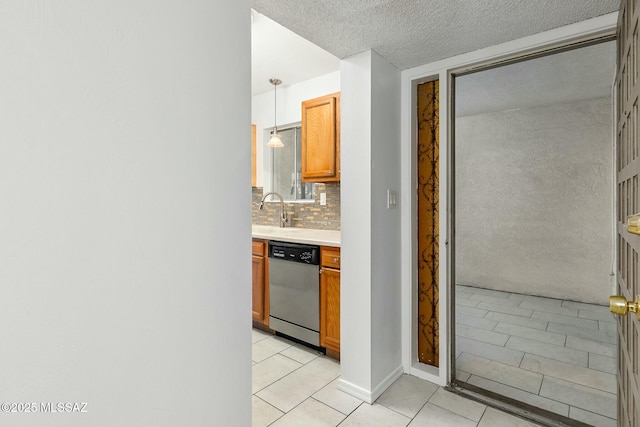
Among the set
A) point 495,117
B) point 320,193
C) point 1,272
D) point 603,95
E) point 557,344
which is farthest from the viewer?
point 495,117

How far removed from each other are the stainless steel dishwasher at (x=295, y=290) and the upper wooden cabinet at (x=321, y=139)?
0.73 meters

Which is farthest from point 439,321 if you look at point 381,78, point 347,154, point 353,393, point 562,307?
point 562,307

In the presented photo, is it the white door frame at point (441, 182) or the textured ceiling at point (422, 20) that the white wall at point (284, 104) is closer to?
the white door frame at point (441, 182)

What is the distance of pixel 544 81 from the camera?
135 inches

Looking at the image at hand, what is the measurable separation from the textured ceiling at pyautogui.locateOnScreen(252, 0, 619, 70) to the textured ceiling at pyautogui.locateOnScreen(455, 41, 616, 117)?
1.28m

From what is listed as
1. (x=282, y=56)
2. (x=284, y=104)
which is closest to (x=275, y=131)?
(x=284, y=104)

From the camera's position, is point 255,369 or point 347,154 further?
point 255,369

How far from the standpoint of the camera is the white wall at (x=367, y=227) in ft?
6.78

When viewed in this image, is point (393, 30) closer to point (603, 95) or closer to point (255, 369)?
point (255, 369)

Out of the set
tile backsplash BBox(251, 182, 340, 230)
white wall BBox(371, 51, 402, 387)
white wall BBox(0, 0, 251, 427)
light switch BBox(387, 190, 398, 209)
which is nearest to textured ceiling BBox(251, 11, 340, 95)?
white wall BBox(371, 51, 402, 387)

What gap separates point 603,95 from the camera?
3.79m

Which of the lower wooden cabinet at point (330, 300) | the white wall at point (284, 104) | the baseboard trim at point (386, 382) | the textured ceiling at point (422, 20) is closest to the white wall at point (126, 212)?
the textured ceiling at point (422, 20)

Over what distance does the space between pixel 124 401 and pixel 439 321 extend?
198cm

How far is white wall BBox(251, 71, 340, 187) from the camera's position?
11.2 feet
